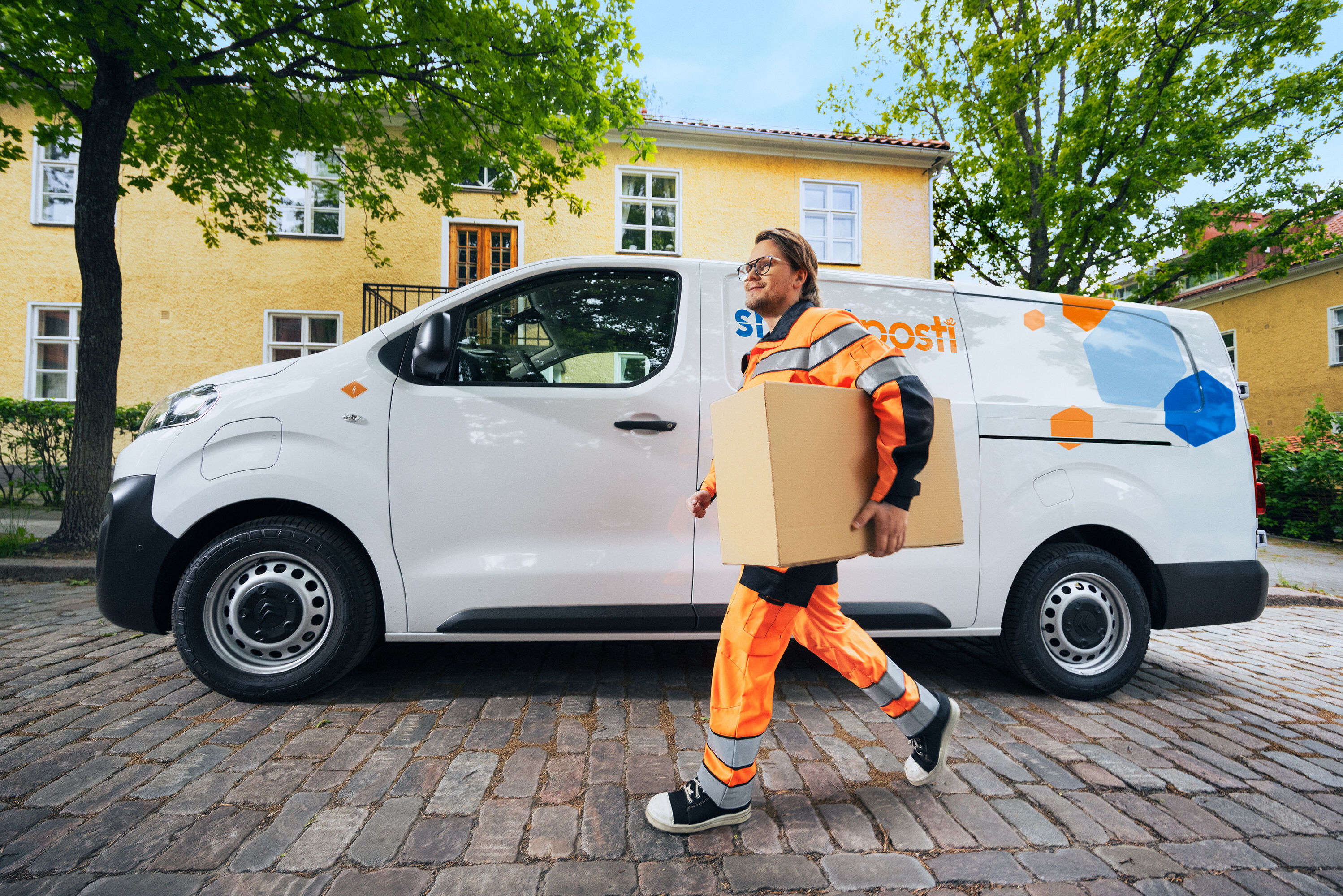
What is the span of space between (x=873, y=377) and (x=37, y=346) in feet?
49.0

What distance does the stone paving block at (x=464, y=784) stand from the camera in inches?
75.4

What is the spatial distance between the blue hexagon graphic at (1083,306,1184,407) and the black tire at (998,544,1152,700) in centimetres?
78

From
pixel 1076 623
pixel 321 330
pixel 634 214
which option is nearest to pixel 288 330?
pixel 321 330

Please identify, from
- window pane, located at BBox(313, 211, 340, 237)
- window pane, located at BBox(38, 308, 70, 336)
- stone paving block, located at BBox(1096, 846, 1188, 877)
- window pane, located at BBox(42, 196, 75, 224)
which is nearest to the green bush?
stone paving block, located at BBox(1096, 846, 1188, 877)

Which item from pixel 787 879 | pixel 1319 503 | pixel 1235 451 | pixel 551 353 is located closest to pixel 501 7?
pixel 551 353

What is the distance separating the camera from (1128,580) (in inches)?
115

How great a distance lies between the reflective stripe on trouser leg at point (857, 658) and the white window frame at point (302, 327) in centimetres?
1120

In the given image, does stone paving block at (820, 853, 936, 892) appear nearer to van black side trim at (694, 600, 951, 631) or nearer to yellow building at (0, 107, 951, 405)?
van black side trim at (694, 600, 951, 631)

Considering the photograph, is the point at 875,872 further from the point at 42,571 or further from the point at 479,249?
the point at 479,249

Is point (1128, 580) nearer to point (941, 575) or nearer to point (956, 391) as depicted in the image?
point (941, 575)

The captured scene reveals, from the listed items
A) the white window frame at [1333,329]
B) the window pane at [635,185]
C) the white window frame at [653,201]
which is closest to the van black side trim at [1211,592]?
the white window frame at [653,201]

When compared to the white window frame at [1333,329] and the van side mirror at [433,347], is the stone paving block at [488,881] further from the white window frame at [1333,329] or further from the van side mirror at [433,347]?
the white window frame at [1333,329]

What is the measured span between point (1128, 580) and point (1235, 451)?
0.89 metres

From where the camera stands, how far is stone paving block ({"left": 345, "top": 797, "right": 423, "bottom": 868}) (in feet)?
5.52
